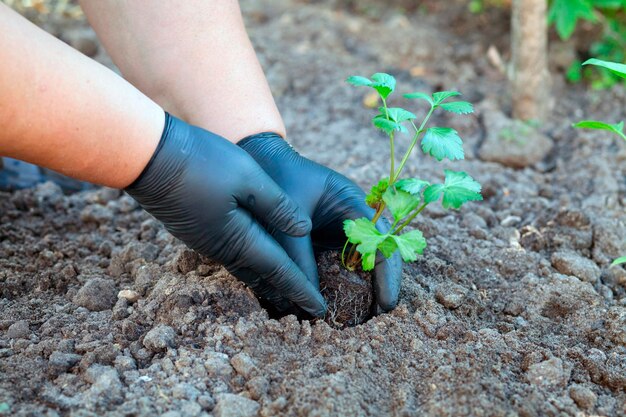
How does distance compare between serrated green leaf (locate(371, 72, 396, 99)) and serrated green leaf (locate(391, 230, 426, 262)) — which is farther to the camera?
serrated green leaf (locate(371, 72, 396, 99))

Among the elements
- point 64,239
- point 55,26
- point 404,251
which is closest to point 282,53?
point 55,26

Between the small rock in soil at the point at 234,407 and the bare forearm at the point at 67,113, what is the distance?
63cm

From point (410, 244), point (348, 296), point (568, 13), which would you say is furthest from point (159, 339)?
point (568, 13)

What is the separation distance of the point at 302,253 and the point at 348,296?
20 cm

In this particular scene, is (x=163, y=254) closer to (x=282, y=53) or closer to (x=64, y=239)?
(x=64, y=239)

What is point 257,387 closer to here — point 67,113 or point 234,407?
point 234,407

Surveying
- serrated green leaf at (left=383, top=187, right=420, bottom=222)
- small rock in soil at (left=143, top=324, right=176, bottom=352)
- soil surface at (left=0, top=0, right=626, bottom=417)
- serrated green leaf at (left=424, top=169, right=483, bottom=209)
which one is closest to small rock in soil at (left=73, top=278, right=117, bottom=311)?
soil surface at (left=0, top=0, right=626, bottom=417)

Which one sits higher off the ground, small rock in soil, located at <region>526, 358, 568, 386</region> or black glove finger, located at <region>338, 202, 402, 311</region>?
black glove finger, located at <region>338, 202, 402, 311</region>

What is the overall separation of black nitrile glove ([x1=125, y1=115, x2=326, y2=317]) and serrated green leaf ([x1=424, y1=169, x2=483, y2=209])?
1.25ft

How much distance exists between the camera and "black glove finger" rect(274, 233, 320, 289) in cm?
198

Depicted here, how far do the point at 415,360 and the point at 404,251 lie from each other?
0.31 metres

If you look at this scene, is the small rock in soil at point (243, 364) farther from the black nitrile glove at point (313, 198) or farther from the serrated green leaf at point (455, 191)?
the serrated green leaf at point (455, 191)

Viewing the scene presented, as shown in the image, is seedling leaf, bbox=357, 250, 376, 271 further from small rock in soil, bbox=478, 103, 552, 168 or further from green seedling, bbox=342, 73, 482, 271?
small rock in soil, bbox=478, 103, 552, 168

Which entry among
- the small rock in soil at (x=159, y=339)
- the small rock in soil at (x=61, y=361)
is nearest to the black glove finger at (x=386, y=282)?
the small rock in soil at (x=159, y=339)
